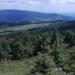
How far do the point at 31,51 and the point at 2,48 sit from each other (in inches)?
462

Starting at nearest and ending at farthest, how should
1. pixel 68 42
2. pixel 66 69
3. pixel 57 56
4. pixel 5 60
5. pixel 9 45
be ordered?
pixel 66 69, pixel 57 56, pixel 5 60, pixel 9 45, pixel 68 42

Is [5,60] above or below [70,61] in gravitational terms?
below

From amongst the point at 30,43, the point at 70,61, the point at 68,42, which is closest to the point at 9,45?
the point at 30,43

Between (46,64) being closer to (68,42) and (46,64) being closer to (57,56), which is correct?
(57,56)

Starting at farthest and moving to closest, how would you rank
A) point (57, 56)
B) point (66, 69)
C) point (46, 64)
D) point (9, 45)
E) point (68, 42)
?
point (68, 42), point (9, 45), point (57, 56), point (66, 69), point (46, 64)

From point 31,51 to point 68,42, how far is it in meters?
24.7

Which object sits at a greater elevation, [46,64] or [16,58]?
[46,64]

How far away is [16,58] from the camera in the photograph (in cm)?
8925

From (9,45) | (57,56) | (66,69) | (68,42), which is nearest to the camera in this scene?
(66,69)

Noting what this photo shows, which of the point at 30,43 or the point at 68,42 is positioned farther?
the point at 68,42

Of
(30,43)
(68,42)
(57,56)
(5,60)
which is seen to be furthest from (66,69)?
(68,42)

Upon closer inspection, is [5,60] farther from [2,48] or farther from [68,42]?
[68,42]

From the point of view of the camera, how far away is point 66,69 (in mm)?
51750

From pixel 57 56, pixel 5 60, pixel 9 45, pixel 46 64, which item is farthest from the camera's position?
pixel 9 45
